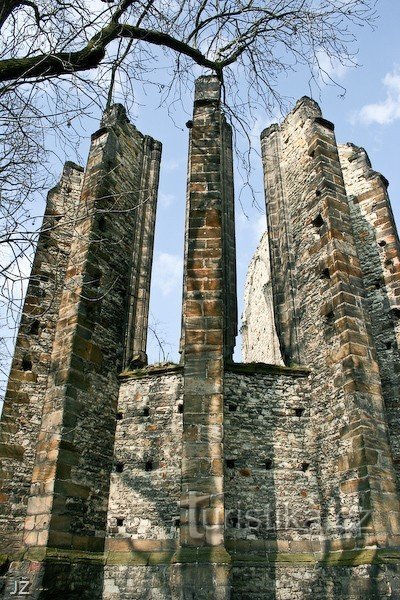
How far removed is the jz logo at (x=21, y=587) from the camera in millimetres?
5543

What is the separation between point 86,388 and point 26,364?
75.1 inches

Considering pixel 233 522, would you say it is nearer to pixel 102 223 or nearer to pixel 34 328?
pixel 34 328

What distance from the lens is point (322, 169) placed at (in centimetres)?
859

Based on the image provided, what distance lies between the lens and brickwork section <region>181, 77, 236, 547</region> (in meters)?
5.52

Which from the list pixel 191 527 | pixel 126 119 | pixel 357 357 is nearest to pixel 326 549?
pixel 191 527

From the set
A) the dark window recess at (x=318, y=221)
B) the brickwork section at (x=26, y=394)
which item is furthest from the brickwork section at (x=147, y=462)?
the dark window recess at (x=318, y=221)

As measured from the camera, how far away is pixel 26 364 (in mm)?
8539

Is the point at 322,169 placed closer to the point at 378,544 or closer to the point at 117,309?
the point at 117,309

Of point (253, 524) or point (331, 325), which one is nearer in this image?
point (253, 524)

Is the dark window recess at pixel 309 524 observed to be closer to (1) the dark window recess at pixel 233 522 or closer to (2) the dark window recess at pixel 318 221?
(1) the dark window recess at pixel 233 522

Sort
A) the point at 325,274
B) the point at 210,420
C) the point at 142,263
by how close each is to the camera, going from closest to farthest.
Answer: the point at 210,420 < the point at 325,274 < the point at 142,263

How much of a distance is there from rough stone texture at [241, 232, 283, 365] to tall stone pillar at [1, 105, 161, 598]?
4.31 meters

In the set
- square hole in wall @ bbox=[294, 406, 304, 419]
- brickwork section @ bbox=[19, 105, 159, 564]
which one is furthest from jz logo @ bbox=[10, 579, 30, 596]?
square hole in wall @ bbox=[294, 406, 304, 419]

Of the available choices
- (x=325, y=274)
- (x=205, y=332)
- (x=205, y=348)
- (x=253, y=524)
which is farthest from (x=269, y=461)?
(x=325, y=274)
